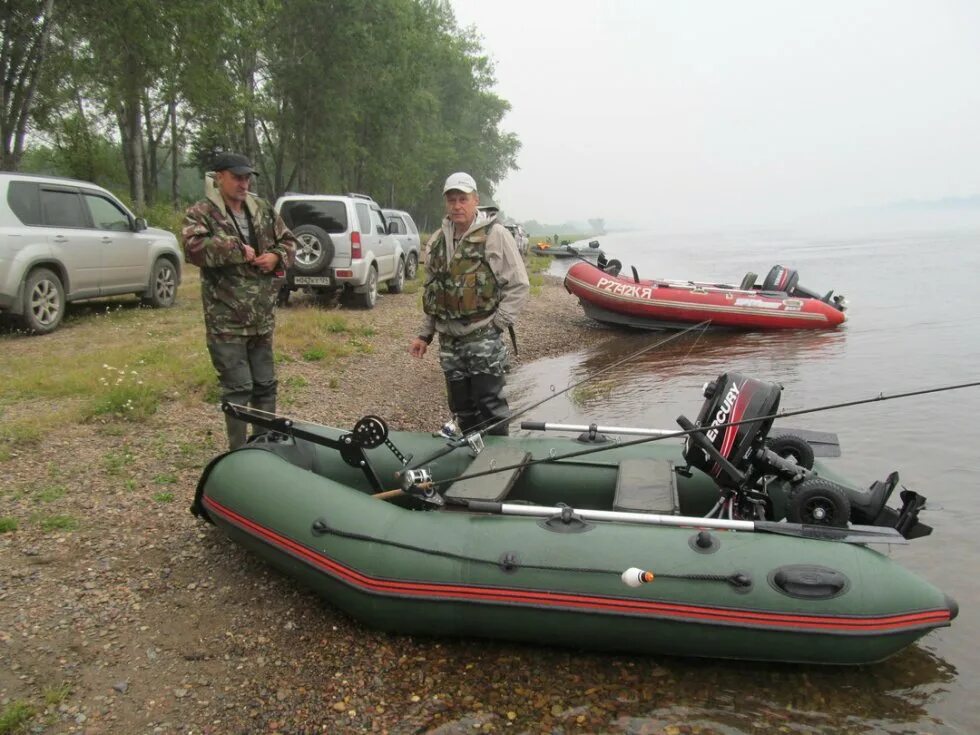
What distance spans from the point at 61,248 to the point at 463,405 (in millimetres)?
5854

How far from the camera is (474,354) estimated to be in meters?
4.41

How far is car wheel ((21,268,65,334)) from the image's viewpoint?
7.62 meters

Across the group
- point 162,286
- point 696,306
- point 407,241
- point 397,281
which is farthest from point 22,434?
point 407,241

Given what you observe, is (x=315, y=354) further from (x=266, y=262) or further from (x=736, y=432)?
(x=736, y=432)

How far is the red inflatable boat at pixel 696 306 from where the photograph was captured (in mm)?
12281

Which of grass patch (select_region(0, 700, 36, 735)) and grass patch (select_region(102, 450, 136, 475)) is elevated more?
grass patch (select_region(102, 450, 136, 475))

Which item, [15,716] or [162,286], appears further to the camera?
[162,286]

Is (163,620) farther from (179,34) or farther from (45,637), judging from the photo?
(179,34)

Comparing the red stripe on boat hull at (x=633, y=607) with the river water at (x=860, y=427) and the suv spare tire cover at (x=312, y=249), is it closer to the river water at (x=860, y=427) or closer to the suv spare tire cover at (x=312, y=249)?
the river water at (x=860, y=427)

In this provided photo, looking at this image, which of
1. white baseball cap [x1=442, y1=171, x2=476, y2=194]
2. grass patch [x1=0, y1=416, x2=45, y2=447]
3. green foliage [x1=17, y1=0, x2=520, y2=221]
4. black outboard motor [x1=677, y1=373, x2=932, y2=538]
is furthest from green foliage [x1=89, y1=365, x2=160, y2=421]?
green foliage [x1=17, y1=0, x2=520, y2=221]

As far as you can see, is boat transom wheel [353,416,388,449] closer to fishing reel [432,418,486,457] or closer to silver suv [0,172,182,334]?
fishing reel [432,418,486,457]

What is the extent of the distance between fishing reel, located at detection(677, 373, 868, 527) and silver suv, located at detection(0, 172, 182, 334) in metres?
7.11

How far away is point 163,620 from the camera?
10.6ft

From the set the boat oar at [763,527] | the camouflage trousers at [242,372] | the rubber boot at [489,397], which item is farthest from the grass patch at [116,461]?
the boat oar at [763,527]
